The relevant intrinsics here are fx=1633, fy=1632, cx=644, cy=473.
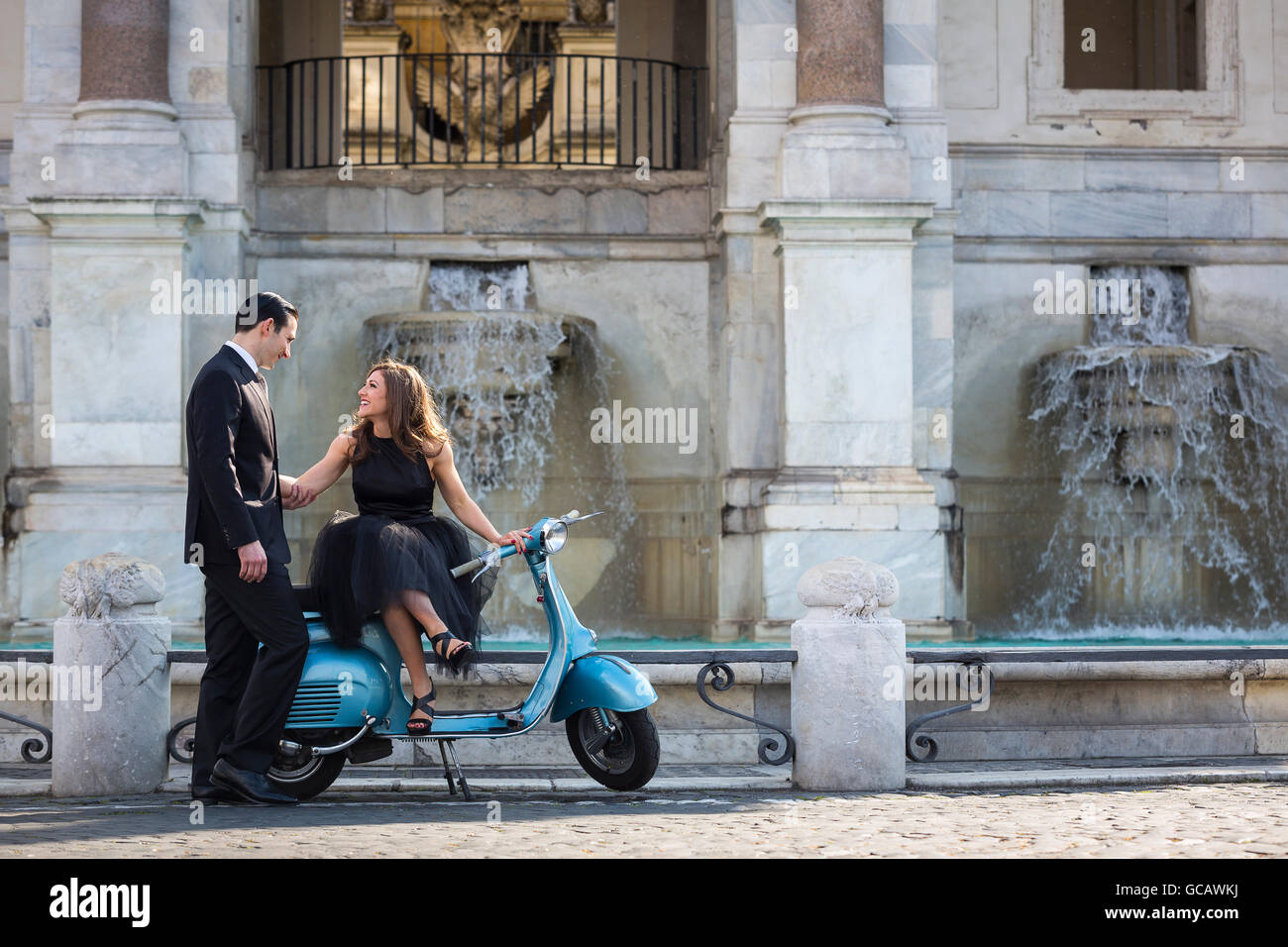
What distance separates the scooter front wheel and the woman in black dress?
548mm

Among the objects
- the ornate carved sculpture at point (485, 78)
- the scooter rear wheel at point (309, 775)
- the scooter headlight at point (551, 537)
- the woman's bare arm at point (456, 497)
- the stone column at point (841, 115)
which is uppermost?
the ornate carved sculpture at point (485, 78)

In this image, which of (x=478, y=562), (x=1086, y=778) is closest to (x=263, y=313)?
(x=478, y=562)

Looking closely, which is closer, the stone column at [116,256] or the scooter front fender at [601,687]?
the scooter front fender at [601,687]

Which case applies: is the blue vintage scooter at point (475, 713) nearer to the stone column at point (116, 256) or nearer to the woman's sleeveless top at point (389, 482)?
the woman's sleeveless top at point (389, 482)

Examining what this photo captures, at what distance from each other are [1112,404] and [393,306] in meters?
5.92

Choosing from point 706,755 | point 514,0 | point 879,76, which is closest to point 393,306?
point 879,76

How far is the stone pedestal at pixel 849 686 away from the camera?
690 cm

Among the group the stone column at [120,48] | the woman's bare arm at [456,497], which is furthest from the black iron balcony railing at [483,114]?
the woman's bare arm at [456,497]

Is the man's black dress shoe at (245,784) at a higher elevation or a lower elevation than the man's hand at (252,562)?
lower

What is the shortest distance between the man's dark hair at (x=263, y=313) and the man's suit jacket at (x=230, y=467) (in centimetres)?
14

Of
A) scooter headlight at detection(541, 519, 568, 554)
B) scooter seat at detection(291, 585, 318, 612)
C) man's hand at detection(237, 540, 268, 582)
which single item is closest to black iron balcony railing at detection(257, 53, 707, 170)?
scooter seat at detection(291, 585, 318, 612)

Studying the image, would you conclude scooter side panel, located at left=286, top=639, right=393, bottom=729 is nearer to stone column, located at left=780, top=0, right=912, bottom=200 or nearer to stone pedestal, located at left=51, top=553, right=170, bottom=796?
stone pedestal, located at left=51, top=553, right=170, bottom=796

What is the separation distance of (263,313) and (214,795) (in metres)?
1.85

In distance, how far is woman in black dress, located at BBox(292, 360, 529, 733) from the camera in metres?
6.21
